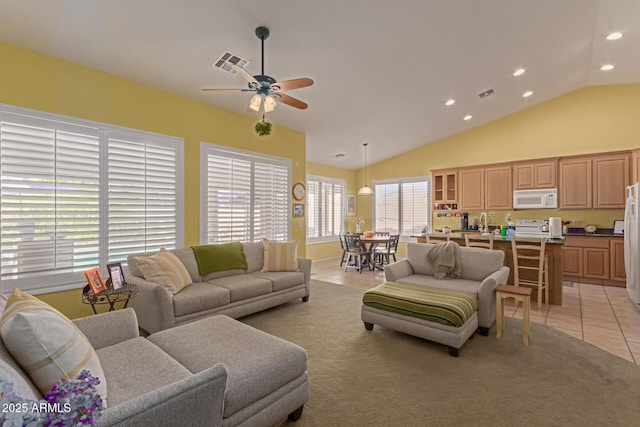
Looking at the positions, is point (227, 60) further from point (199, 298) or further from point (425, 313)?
point (425, 313)

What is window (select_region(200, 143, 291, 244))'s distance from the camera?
4.74 metres

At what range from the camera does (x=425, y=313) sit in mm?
2930

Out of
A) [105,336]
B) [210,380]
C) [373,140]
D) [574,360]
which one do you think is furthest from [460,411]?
[373,140]

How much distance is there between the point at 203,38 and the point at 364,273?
5216mm

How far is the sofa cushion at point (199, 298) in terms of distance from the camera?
10.2ft

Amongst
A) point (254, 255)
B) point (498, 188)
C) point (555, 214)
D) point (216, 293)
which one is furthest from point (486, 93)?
point (216, 293)

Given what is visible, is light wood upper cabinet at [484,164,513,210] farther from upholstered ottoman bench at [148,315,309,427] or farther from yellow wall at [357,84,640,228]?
upholstered ottoman bench at [148,315,309,427]

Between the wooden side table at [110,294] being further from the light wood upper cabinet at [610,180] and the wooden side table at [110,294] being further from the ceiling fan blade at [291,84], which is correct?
the light wood upper cabinet at [610,180]

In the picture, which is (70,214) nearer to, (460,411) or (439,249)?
(460,411)

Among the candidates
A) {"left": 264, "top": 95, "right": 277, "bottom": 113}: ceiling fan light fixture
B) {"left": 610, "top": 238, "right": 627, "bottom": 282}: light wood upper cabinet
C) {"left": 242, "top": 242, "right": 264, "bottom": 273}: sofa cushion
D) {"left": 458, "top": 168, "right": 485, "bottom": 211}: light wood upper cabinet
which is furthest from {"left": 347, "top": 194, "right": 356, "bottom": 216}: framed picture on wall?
{"left": 264, "top": 95, "right": 277, "bottom": 113}: ceiling fan light fixture

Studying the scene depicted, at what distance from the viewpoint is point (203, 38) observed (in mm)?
3145

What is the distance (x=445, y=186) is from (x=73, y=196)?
7362 millimetres

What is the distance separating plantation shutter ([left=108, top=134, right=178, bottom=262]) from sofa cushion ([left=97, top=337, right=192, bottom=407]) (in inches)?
86.3

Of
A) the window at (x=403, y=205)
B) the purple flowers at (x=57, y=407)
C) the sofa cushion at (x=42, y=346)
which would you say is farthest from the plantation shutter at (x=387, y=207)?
the purple flowers at (x=57, y=407)
